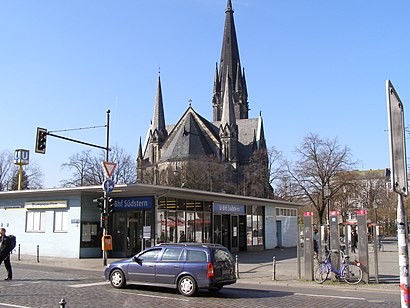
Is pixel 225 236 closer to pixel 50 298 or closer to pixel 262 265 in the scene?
pixel 262 265

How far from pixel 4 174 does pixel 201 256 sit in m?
79.7

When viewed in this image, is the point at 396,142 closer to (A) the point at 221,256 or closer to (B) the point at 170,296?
(A) the point at 221,256

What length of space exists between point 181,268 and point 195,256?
1.80ft

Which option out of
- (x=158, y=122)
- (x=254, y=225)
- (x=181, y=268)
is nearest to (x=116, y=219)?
(x=254, y=225)

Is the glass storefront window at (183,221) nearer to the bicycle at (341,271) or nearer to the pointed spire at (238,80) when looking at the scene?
the bicycle at (341,271)

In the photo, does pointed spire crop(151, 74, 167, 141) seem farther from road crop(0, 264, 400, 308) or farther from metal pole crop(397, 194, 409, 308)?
metal pole crop(397, 194, 409, 308)

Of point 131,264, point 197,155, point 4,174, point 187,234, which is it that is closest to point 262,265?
point 187,234

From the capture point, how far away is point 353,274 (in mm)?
17250

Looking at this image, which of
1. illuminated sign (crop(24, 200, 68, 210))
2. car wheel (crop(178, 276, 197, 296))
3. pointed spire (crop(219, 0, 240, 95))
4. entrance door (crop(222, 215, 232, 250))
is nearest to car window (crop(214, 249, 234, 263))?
car wheel (crop(178, 276, 197, 296))

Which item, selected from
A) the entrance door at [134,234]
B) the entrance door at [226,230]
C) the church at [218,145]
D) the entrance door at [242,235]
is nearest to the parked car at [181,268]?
the entrance door at [134,234]

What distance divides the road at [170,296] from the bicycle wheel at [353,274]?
1.14 m

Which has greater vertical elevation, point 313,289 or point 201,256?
point 201,256

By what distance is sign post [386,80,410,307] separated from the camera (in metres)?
4.11

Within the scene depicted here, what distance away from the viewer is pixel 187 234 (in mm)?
29609
